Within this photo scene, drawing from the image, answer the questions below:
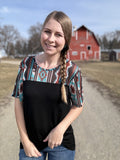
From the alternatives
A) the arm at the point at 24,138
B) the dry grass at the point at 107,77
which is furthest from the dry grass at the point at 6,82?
the arm at the point at 24,138

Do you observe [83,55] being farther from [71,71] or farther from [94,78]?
[71,71]

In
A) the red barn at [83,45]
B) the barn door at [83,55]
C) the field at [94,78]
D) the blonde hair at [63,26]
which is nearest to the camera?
the blonde hair at [63,26]

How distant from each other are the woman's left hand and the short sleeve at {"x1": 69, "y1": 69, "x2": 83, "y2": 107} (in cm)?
28

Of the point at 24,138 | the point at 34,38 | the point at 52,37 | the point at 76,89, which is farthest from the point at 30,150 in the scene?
the point at 34,38

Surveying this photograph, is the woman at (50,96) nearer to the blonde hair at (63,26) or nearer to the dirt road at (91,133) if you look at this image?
the blonde hair at (63,26)

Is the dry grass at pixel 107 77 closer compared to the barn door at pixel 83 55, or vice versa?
the dry grass at pixel 107 77

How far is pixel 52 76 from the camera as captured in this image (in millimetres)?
1420

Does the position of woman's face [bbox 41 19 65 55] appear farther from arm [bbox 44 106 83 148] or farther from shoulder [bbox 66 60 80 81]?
arm [bbox 44 106 83 148]

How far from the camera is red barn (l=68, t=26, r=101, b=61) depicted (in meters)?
36.1

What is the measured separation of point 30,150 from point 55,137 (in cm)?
27

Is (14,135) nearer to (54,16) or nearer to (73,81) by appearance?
(73,81)

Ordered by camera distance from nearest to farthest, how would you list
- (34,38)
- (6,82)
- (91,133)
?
(91,133), (6,82), (34,38)

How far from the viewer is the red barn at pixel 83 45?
3609 cm

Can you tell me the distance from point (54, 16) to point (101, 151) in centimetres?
259
